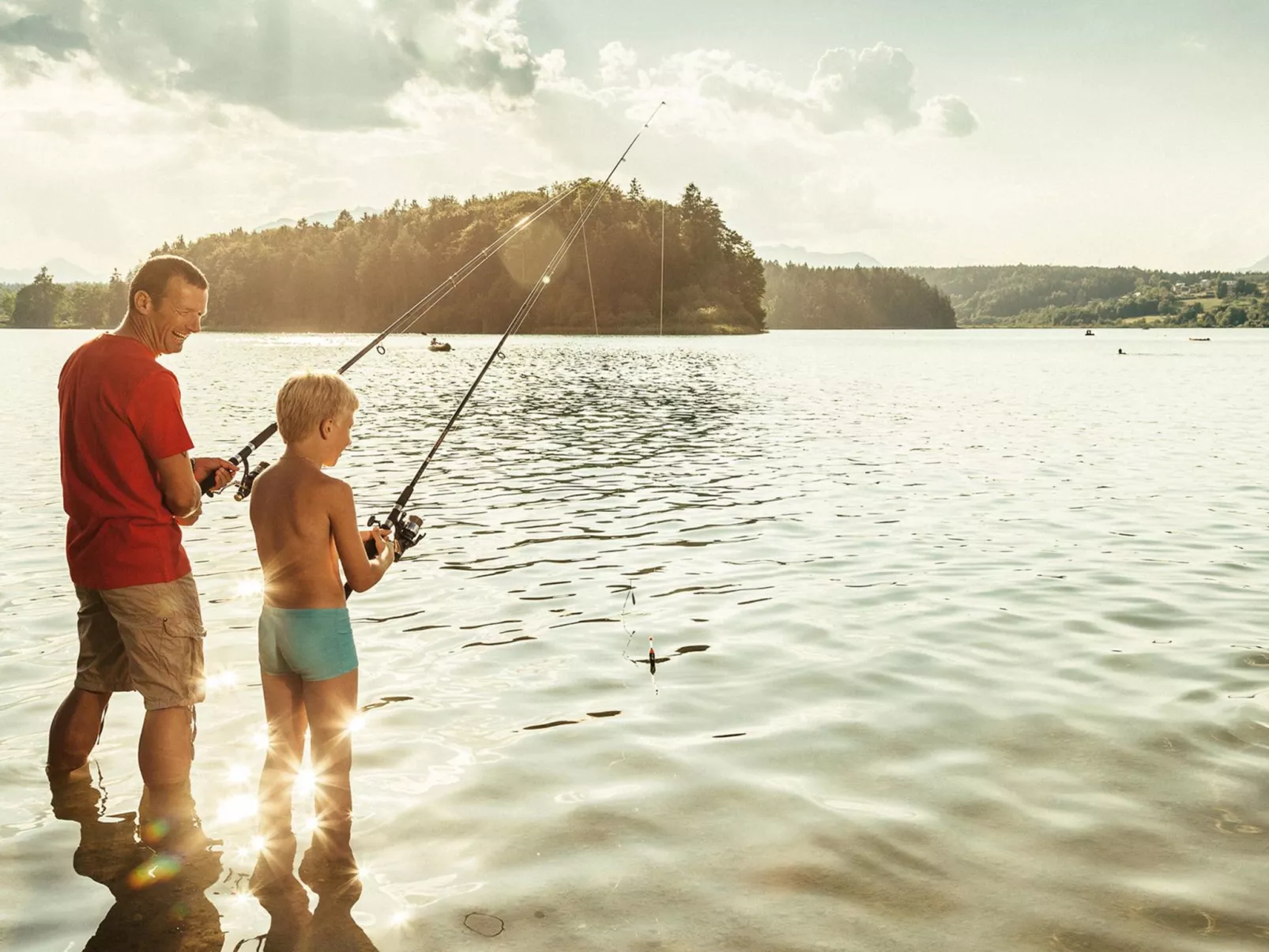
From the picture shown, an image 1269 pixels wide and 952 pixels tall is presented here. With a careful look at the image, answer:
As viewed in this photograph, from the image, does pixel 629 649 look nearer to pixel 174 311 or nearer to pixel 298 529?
pixel 298 529

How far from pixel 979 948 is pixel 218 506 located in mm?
16157

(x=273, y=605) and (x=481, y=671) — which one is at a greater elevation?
(x=273, y=605)

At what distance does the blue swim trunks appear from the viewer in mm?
5008

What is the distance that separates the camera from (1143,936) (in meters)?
4.63

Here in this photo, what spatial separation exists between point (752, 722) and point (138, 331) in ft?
16.2

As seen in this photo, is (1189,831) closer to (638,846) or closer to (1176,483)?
(638,846)

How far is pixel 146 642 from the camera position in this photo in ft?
17.5

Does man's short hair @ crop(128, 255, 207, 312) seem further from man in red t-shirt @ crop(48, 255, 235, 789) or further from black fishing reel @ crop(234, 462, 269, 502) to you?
black fishing reel @ crop(234, 462, 269, 502)

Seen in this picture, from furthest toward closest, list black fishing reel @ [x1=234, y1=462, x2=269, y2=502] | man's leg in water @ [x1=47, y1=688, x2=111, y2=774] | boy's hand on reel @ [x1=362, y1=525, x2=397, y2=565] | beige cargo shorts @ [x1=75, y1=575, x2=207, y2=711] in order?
1. black fishing reel @ [x1=234, y1=462, x2=269, y2=502]
2. man's leg in water @ [x1=47, y1=688, x2=111, y2=774]
3. boy's hand on reel @ [x1=362, y1=525, x2=397, y2=565]
4. beige cargo shorts @ [x1=75, y1=575, x2=207, y2=711]

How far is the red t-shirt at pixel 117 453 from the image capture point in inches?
203

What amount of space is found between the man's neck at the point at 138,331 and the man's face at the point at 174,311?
0.11ft

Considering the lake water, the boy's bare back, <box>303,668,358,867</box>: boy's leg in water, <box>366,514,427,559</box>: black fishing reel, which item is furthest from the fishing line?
the boy's bare back

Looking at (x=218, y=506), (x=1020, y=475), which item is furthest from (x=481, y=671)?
(x=1020, y=475)

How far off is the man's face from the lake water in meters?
2.78
